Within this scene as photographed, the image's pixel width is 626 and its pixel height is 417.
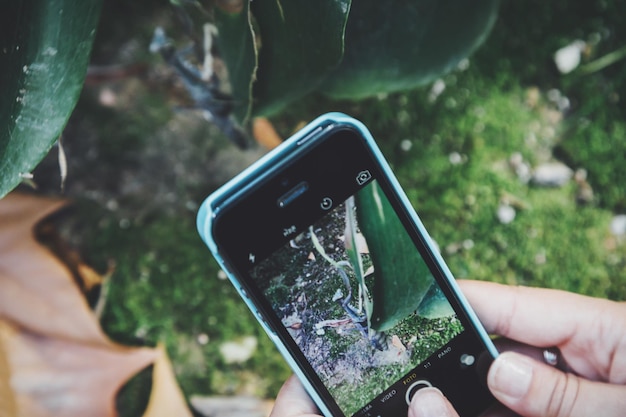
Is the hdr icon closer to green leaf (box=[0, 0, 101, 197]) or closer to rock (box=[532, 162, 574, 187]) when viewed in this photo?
green leaf (box=[0, 0, 101, 197])

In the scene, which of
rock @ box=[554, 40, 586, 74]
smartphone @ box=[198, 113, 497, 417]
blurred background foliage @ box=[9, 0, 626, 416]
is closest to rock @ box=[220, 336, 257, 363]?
blurred background foliage @ box=[9, 0, 626, 416]

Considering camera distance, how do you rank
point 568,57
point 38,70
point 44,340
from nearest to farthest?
point 38,70
point 44,340
point 568,57

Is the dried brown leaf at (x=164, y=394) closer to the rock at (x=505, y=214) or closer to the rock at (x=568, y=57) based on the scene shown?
the rock at (x=505, y=214)

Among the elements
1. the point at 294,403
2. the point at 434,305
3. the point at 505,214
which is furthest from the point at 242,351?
the point at 505,214

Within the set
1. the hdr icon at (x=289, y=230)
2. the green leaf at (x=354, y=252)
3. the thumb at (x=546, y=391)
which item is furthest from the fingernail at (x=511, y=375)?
the hdr icon at (x=289, y=230)

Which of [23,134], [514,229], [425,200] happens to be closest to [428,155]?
[425,200]

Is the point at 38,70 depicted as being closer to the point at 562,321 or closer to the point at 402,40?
the point at 402,40

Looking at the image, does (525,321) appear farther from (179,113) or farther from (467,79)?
(179,113)
